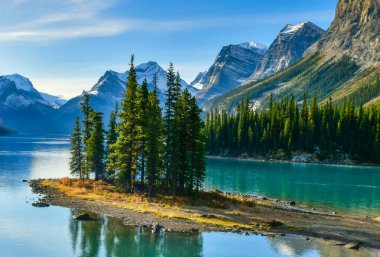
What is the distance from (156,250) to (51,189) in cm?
4646

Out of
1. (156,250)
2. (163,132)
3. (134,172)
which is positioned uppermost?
(163,132)

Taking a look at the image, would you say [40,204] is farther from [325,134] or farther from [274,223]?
[325,134]

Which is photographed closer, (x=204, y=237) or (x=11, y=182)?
(x=204, y=237)

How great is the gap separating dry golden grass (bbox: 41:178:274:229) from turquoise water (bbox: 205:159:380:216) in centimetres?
1993

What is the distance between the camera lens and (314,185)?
11181 centimetres

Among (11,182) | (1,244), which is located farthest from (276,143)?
(1,244)

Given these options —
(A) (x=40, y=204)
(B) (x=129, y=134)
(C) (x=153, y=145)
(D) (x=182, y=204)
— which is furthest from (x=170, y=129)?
(A) (x=40, y=204)

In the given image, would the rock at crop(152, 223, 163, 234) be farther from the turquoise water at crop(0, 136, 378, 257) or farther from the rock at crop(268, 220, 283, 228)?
the rock at crop(268, 220, 283, 228)

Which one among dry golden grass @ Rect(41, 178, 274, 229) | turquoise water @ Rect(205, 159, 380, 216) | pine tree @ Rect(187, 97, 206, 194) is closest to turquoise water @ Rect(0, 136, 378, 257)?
dry golden grass @ Rect(41, 178, 274, 229)

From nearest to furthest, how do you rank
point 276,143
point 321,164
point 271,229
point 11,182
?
1. point 271,229
2. point 11,182
3. point 321,164
4. point 276,143

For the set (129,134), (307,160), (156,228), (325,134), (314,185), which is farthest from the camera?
(325,134)

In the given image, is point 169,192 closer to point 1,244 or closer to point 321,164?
point 1,244

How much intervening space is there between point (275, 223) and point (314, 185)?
61.6m

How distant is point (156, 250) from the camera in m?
44.4
